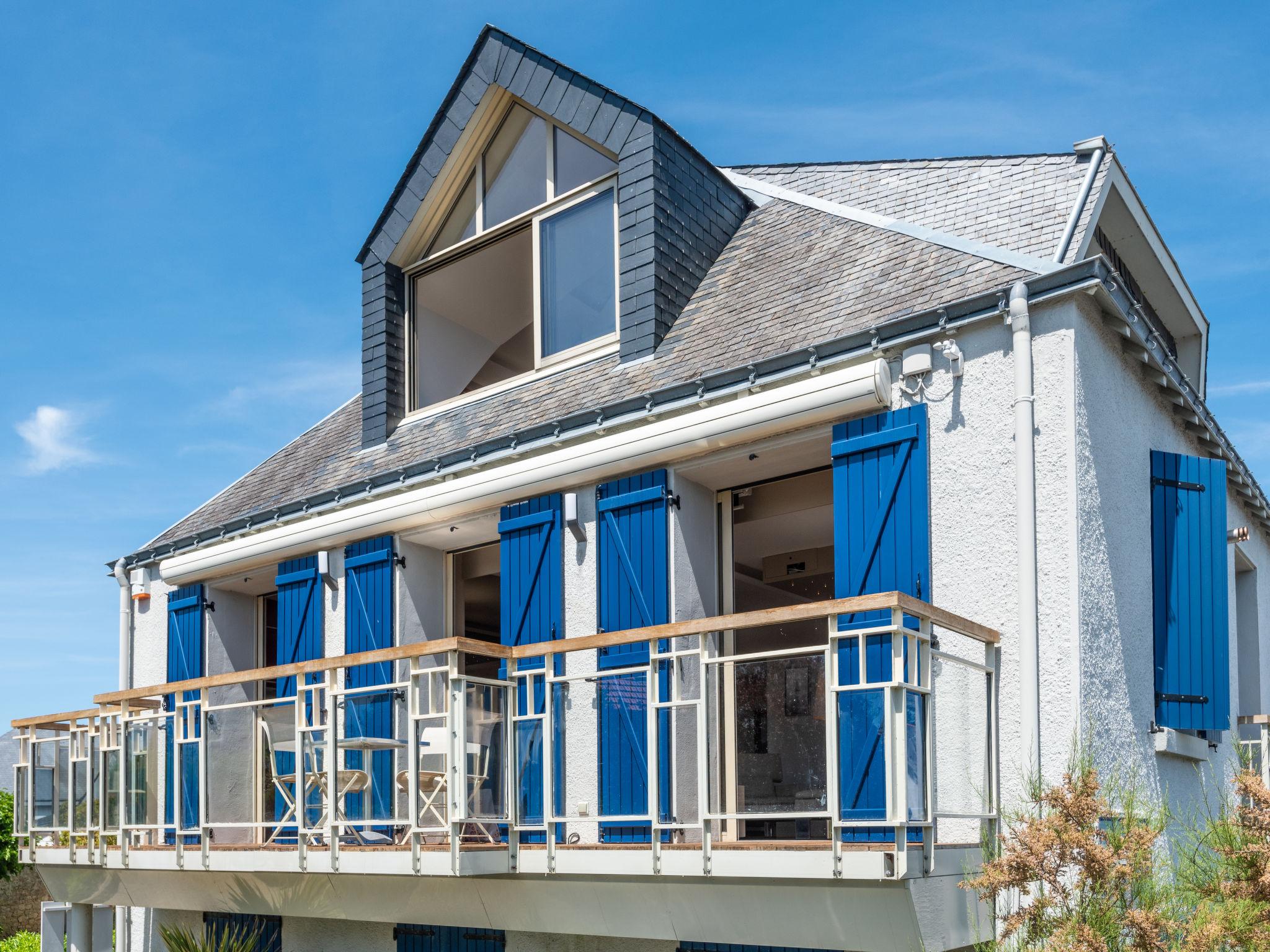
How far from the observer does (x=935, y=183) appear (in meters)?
11.3

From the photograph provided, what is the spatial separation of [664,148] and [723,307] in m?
1.58

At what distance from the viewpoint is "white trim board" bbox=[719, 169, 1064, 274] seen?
8.79 metres

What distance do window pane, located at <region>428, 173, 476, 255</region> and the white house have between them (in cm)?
5

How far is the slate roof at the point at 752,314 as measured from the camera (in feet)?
31.1

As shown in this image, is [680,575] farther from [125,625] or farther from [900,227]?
[125,625]

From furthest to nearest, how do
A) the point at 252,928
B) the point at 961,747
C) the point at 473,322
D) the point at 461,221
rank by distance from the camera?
1. the point at 473,322
2. the point at 461,221
3. the point at 252,928
4. the point at 961,747

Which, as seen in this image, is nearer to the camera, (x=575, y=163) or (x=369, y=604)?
(x=369, y=604)

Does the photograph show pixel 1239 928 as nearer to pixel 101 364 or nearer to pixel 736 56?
pixel 736 56

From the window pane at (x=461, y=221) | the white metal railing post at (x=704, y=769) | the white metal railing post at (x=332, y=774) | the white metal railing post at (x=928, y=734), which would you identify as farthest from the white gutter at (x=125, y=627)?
the white metal railing post at (x=928, y=734)

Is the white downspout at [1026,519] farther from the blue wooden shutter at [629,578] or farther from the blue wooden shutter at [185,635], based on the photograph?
the blue wooden shutter at [185,635]

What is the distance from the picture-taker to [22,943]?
18.7 m

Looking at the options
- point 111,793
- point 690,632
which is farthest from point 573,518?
point 111,793

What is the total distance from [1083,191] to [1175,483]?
87.6 inches

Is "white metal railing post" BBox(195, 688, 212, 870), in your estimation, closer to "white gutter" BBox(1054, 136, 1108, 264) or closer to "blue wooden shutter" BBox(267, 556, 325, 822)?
"blue wooden shutter" BBox(267, 556, 325, 822)
